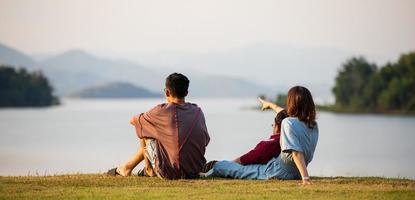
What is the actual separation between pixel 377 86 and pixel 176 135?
8565cm

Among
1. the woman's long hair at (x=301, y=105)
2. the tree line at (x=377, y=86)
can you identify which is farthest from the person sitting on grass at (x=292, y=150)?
the tree line at (x=377, y=86)

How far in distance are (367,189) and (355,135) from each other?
46.9 meters

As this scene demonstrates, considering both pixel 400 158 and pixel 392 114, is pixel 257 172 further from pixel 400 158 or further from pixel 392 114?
pixel 392 114

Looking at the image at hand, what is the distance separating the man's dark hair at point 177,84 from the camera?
1124cm

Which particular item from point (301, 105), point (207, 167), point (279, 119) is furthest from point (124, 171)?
point (301, 105)

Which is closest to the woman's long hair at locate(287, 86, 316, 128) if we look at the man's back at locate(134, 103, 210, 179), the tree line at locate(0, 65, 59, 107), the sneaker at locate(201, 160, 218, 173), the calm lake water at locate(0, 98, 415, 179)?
the man's back at locate(134, 103, 210, 179)

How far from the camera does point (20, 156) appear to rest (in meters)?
33.8

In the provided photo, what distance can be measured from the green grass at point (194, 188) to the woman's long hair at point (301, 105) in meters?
0.83

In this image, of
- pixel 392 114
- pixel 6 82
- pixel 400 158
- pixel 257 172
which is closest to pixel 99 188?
pixel 257 172

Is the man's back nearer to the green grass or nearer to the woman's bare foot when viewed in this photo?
the green grass

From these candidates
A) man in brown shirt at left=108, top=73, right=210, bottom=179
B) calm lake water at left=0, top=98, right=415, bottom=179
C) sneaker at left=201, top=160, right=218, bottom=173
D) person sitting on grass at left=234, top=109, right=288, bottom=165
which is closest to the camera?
man in brown shirt at left=108, top=73, right=210, bottom=179

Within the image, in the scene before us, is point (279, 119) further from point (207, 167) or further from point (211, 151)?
point (211, 151)

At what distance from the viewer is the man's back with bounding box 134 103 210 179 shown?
451 inches

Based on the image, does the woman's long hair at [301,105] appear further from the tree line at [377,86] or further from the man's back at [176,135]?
the tree line at [377,86]
